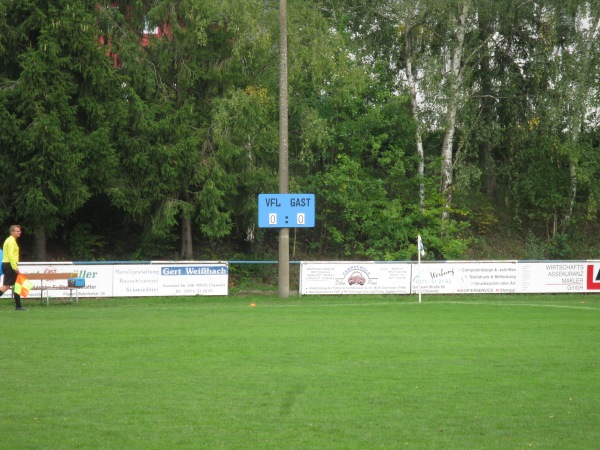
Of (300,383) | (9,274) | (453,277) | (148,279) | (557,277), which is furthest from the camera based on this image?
(557,277)

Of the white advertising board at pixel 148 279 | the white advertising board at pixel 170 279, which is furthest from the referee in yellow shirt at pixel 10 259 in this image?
the white advertising board at pixel 170 279

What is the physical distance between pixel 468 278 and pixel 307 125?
31.0 ft

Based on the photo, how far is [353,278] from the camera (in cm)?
2956

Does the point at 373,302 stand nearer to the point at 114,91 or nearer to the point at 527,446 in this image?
the point at 114,91

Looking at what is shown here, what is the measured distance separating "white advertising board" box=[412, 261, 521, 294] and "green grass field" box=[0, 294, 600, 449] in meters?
8.94

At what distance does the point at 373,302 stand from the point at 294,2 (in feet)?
45.4

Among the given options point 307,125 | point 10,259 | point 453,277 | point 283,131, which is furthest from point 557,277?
point 10,259

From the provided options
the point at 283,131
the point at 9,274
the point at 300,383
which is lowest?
the point at 300,383

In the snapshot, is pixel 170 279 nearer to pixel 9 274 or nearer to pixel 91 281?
pixel 91 281

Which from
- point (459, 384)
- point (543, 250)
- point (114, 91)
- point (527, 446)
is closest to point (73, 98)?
point (114, 91)

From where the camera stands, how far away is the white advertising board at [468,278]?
29812 mm

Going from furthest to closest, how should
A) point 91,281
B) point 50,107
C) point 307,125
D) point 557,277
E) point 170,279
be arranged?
point 307,125
point 50,107
point 557,277
point 170,279
point 91,281

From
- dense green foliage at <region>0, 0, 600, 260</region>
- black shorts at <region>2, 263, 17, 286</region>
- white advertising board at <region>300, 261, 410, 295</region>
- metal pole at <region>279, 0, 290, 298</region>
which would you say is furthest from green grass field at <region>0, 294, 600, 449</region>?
dense green foliage at <region>0, 0, 600, 260</region>

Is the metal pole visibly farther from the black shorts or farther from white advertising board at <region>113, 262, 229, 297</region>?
the black shorts
